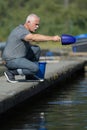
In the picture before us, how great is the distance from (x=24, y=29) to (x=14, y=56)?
463 mm

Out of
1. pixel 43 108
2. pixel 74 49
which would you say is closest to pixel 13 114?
pixel 43 108

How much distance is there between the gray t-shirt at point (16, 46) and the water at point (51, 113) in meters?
0.80

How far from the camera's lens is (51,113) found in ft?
32.9

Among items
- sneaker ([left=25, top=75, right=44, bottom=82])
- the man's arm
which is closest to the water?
sneaker ([left=25, top=75, right=44, bottom=82])

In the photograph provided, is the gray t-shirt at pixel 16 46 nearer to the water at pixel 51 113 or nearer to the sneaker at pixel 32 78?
the sneaker at pixel 32 78

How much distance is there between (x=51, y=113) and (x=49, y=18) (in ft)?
111

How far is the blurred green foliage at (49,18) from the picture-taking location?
41.3 m

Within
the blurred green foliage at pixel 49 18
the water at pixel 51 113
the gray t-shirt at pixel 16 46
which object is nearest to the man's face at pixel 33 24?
the gray t-shirt at pixel 16 46

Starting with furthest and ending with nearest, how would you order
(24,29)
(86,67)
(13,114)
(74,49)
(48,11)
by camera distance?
(48,11) < (74,49) < (86,67) < (24,29) < (13,114)

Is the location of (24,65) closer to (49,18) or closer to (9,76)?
(9,76)

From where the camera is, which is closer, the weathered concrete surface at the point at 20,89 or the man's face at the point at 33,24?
the weathered concrete surface at the point at 20,89

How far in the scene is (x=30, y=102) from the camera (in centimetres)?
1115

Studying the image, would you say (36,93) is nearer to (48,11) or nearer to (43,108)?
(43,108)

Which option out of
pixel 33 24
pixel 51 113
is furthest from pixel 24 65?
pixel 51 113
